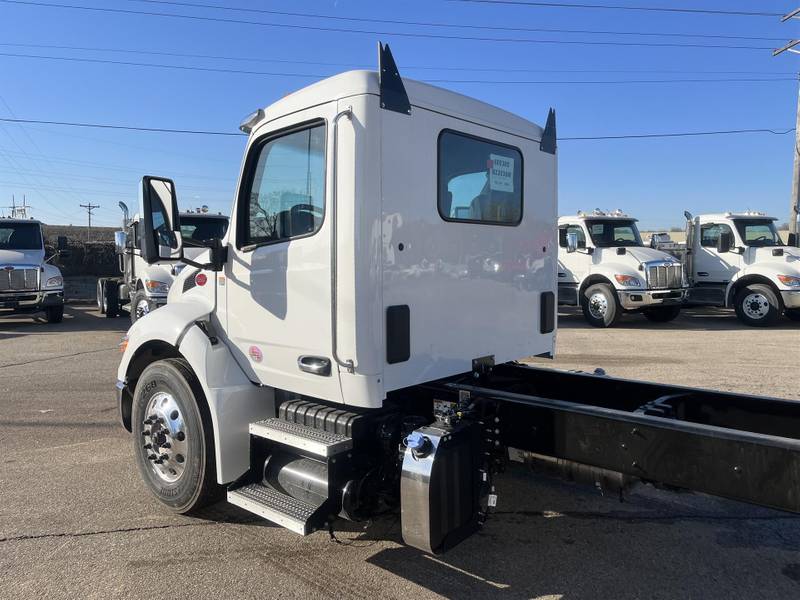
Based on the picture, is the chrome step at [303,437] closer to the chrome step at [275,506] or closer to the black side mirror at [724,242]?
the chrome step at [275,506]

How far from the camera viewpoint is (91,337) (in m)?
12.9

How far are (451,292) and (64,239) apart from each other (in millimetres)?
15551

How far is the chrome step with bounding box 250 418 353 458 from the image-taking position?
10.4 feet

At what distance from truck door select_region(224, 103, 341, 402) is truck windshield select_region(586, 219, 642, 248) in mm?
12579

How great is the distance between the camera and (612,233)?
1513 cm

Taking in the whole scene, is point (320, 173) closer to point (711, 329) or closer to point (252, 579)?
point (252, 579)

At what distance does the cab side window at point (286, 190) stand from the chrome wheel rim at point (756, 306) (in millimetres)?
14016

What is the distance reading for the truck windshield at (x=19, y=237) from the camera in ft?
50.6

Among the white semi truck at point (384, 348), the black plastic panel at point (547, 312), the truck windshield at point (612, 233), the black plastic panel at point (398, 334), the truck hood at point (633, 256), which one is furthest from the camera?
the truck windshield at point (612, 233)

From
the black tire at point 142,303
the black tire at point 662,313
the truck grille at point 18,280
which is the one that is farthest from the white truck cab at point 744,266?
the truck grille at point 18,280

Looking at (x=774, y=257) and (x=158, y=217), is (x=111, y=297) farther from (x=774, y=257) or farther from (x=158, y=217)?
(x=774, y=257)

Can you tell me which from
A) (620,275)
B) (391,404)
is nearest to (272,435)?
(391,404)

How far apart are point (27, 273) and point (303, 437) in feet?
47.7

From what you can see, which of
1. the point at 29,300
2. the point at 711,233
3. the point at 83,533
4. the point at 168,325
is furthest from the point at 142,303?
the point at 711,233
